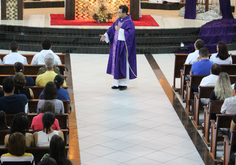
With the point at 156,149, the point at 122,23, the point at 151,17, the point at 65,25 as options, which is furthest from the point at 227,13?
the point at 156,149

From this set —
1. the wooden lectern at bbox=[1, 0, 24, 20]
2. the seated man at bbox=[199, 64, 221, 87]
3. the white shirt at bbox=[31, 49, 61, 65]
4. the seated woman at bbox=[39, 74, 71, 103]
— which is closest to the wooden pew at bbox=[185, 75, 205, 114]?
the seated man at bbox=[199, 64, 221, 87]

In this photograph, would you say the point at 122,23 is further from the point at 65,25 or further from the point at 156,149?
the point at 65,25

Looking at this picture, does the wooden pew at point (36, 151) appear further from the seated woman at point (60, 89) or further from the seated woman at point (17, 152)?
the seated woman at point (60, 89)

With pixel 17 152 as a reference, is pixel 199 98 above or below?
above

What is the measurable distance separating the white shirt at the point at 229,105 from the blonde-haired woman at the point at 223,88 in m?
0.37

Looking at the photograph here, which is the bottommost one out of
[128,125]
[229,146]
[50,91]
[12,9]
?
[128,125]

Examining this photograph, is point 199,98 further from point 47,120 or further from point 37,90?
point 47,120

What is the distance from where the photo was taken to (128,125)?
6.46 metres

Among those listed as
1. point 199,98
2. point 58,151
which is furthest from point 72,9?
point 58,151

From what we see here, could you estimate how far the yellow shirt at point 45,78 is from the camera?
6.20 m

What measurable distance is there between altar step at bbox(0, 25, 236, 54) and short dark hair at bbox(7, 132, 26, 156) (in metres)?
7.78

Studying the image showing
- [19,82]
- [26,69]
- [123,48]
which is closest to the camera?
[19,82]

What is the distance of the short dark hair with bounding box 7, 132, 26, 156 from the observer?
3785 mm

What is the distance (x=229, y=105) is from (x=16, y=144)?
2595mm
